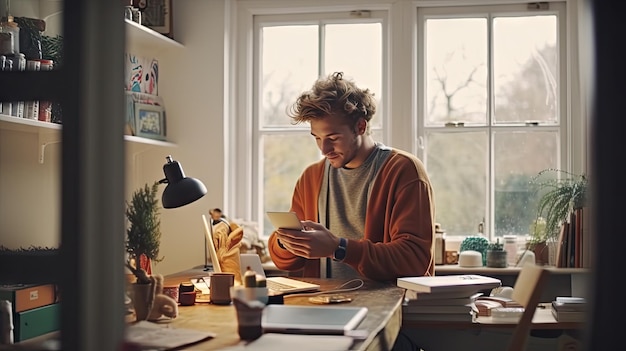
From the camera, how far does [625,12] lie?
86 centimetres

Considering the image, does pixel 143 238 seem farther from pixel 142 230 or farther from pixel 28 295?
pixel 28 295

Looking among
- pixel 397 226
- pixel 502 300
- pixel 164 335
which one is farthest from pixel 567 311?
pixel 164 335

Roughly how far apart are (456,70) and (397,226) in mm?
1492

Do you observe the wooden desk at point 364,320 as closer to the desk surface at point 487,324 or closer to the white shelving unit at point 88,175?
the desk surface at point 487,324

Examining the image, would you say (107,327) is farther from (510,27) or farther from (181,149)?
(510,27)

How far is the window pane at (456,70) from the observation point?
3984 millimetres

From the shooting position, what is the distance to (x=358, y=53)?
408 centimetres

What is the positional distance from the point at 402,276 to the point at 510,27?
5.69 ft

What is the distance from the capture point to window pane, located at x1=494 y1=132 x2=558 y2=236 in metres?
3.93

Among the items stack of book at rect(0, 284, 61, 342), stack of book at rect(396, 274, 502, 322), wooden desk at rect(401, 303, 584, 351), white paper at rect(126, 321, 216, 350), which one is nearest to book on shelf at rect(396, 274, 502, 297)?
stack of book at rect(396, 274, 502, 322)

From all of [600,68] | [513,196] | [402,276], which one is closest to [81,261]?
[600,68]

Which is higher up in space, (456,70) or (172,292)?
(456,70)

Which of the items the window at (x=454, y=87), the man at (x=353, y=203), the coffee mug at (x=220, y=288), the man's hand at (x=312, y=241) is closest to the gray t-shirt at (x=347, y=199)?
the man at (x=353, y=203)

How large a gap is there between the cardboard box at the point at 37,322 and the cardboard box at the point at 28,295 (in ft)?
0.04
